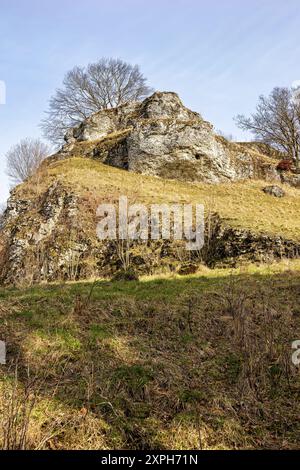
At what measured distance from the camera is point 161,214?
20031mm

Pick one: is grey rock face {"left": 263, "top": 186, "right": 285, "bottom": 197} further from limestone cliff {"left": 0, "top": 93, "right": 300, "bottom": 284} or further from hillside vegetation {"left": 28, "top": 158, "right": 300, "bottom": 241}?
limestone cliff {"left": 0, "top": 93, "right": 300, "bottom": 284}

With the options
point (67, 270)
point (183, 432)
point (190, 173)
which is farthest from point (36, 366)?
point (190, 173)

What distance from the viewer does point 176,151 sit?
27344 mm

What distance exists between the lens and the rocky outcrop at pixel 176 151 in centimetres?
2730

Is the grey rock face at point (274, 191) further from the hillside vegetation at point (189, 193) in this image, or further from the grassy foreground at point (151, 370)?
the grassy foreground at point (151, 370)

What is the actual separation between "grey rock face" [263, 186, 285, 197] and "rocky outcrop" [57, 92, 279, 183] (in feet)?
9.40

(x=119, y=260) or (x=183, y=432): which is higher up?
(x=119, y=260)

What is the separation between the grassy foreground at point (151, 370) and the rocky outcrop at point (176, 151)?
18734 mm

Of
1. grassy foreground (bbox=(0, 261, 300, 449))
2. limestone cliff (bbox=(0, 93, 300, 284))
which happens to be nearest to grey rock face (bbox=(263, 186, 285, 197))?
limestone cliff (bbox=(0, 93, 300, 284))

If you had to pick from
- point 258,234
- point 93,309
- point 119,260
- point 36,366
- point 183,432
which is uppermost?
point 258,234

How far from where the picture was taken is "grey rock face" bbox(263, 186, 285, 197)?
1016 inches

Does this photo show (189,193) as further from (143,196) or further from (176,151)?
(176,151)

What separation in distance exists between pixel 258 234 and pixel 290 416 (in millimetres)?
12429
